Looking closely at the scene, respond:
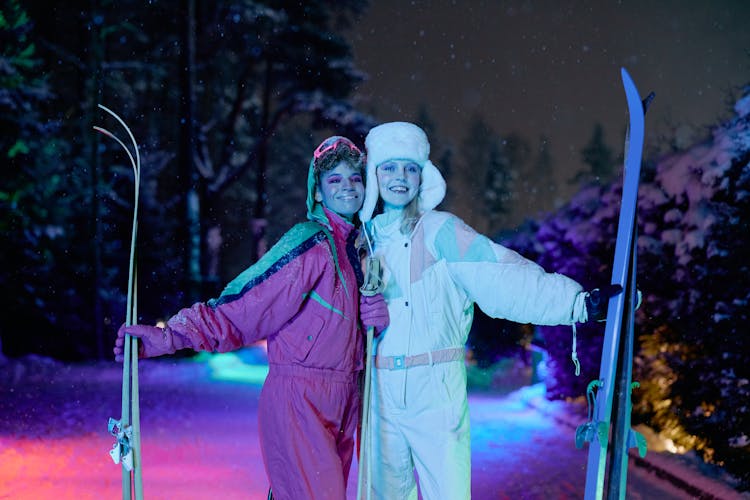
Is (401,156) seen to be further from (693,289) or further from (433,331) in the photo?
(693,289)

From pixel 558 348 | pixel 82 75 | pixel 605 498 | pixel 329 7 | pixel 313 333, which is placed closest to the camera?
pixel 605 498

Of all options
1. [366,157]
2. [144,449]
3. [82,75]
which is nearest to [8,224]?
[82,75]

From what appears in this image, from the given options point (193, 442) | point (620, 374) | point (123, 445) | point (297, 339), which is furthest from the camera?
point (193, 442)

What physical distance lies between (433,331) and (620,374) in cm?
70

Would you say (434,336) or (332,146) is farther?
(332,146)

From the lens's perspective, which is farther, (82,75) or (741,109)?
(82,75)

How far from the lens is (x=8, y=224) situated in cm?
1075

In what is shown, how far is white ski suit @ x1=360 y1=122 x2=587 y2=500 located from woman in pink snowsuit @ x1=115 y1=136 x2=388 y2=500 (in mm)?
137

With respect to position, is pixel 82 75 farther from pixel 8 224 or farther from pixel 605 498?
pixel 605 498

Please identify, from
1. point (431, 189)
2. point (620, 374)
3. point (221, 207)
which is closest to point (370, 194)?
point (431, 189)

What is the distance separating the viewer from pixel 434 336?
2699 mm

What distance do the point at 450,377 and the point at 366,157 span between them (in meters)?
0.98

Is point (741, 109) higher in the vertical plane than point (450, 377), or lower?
higher

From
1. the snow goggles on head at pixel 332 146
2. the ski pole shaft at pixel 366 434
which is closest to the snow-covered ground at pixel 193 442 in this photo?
the ski pole shaft at pixel 366 434
